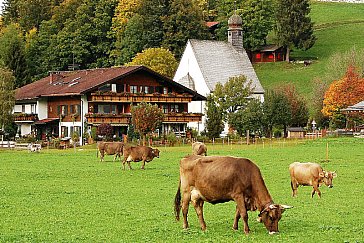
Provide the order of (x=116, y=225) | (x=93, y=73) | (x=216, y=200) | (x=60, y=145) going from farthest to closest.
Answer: (x=93, y=73), (x=60, y=145), (x=116, y=225), (x=216, y=200)

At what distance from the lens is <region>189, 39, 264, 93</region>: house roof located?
96.0 meters

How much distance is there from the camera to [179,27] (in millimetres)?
112062

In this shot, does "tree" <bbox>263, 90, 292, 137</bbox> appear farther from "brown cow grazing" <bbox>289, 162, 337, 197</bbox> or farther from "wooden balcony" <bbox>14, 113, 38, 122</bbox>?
"brown cow grazing" <bbox>289, 162, 337, 197</bbox>

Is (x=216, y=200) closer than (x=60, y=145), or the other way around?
(x=216, y=200)

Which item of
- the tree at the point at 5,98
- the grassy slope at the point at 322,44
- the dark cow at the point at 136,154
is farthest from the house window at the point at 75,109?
the dark cow at the point at 136,154

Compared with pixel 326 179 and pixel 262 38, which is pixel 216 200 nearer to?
pixel 326 179

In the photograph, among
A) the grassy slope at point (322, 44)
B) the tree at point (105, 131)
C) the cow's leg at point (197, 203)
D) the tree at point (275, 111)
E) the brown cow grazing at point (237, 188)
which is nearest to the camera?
the brown cow grazing at point (237, 188)

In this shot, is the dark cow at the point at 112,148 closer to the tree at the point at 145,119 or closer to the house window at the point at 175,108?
the tree at the point at 145,119

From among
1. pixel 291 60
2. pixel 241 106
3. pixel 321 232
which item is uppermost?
pixel 291 60

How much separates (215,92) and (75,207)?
208 ft

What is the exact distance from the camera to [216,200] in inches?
647

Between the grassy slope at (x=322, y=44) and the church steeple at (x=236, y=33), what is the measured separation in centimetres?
664

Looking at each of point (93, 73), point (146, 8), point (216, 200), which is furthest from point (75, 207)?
point (146, 8)

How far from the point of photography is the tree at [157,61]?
97.2 meters
